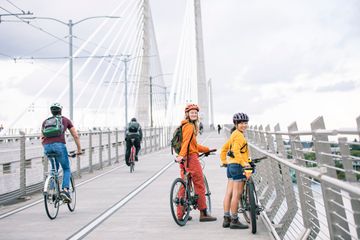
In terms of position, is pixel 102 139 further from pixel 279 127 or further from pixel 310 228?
pixel 310 228

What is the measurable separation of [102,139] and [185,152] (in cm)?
1376

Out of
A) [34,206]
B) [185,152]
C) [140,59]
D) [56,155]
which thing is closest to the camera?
[185,152]

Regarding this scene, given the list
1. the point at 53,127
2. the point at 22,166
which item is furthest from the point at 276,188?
the point at 22,166

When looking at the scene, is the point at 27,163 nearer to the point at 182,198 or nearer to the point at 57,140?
the point at 57,140

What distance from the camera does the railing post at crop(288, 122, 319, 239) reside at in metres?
5.88

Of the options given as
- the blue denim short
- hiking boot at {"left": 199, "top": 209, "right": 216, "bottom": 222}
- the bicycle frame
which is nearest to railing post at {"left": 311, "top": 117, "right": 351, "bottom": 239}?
the blue denim short

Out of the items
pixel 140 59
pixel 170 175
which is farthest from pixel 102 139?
pixel 140 59

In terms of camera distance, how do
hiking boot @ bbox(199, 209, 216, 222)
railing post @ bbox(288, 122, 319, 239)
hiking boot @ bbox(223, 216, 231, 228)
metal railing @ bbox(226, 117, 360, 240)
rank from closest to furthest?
metal railing @ bbox(226, 117, 360, 240)
railing post @ bbox(288, 122, 319, 239)
hiking boot @ bbox(223, 216, 231, 228)
hiking boot @ bbox(199, 209, 216, 222)

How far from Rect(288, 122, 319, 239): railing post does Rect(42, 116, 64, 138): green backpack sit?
182 inches

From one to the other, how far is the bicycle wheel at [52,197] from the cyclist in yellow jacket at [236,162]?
3.02 metres

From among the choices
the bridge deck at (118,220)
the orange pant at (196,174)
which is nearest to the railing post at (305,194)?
the bridge deck at (118,220)

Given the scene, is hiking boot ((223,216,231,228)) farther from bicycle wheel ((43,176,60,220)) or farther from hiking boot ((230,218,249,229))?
bicycle wheel ((43,176,60,220))

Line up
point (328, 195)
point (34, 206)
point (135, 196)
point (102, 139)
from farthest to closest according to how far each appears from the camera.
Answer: point (102, 139)
point (135, 196)
point (34, 206)
point (328, 195)

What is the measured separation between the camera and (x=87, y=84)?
3198 centimetres
